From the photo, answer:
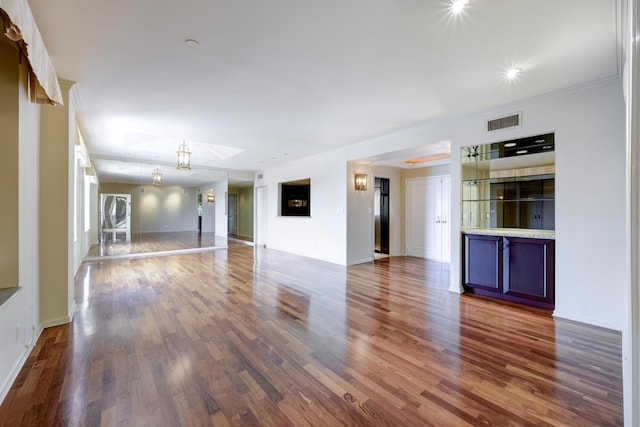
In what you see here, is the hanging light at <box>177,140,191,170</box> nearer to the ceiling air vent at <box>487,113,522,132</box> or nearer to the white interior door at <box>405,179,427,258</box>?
the ceiling air vent at <box>487,113,522,132</box>

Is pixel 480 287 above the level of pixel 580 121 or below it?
below

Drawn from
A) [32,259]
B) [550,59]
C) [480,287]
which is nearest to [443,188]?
[480,287]

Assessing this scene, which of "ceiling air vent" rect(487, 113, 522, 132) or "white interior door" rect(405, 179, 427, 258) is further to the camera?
"white interior door" rect(405, 179, 427, 258)

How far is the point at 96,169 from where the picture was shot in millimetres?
7312

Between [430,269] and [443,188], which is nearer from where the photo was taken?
[430,269]

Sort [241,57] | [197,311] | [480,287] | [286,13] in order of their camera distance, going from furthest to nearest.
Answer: [480,287] → [197,311] → [241,57] → [286,13]

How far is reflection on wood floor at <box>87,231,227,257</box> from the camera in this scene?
23.6 feet

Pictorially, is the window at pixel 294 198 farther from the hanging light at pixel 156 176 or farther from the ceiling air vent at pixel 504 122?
the ceiling air vent at pixel 504 122

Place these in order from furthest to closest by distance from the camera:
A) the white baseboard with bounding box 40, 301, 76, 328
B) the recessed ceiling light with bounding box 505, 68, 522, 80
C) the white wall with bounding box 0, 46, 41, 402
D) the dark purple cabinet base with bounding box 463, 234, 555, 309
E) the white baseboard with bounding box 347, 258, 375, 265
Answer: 1. the white baseboard with bounding box 347, 258, 375, 265
2. the dark purple cabinet base with bounding box 463, 234, 555, 309
3. the white baseboard with bounding box 40, 301, 76, 328
4. the recessed ceiling light with bounding box 505, 68, 522, 80
5. the white wall with bounding box 0, 46, 41, 402

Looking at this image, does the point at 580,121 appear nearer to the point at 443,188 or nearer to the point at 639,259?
the point at 639,259

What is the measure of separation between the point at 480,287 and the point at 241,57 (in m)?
4.14

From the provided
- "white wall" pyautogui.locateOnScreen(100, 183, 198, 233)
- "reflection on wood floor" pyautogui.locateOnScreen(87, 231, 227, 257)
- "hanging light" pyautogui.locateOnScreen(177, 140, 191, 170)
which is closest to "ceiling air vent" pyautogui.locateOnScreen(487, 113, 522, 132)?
"hanging light" pyautogui.locateOnScreen(177, 140, 191, 170)

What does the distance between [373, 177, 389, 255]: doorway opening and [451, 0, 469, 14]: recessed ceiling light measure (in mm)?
5287

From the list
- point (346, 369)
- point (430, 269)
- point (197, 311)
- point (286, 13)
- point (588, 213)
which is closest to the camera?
point (286, 13)
